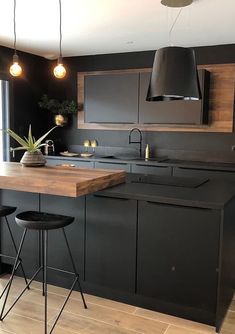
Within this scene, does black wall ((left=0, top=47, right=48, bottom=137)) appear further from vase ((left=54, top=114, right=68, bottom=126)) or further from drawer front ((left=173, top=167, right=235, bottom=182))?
drawer front ((left=173, top=167, right=235, bottom=182))

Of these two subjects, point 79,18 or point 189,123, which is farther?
point 189,123

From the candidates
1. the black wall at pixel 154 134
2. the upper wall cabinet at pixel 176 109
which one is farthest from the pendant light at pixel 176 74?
the black wall at pixel 154 134

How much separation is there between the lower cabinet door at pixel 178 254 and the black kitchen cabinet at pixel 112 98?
2676 millimetres

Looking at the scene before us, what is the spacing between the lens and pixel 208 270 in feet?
8.34

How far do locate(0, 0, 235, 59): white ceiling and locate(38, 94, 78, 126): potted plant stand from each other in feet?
2.76

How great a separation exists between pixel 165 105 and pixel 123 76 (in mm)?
774

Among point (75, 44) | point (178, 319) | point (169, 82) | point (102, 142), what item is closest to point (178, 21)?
point (169, 82)

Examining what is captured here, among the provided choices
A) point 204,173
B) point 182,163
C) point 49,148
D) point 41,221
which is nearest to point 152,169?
point 182,163

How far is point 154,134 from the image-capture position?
543 cm

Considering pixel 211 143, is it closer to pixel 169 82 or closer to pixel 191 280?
pixel 169 82

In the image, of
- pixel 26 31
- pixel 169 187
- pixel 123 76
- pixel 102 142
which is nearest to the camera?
pixel 169 187

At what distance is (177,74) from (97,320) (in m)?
1.97

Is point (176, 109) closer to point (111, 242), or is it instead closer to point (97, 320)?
point (111, 242)

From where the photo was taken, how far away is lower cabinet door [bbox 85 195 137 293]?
2807 mm
